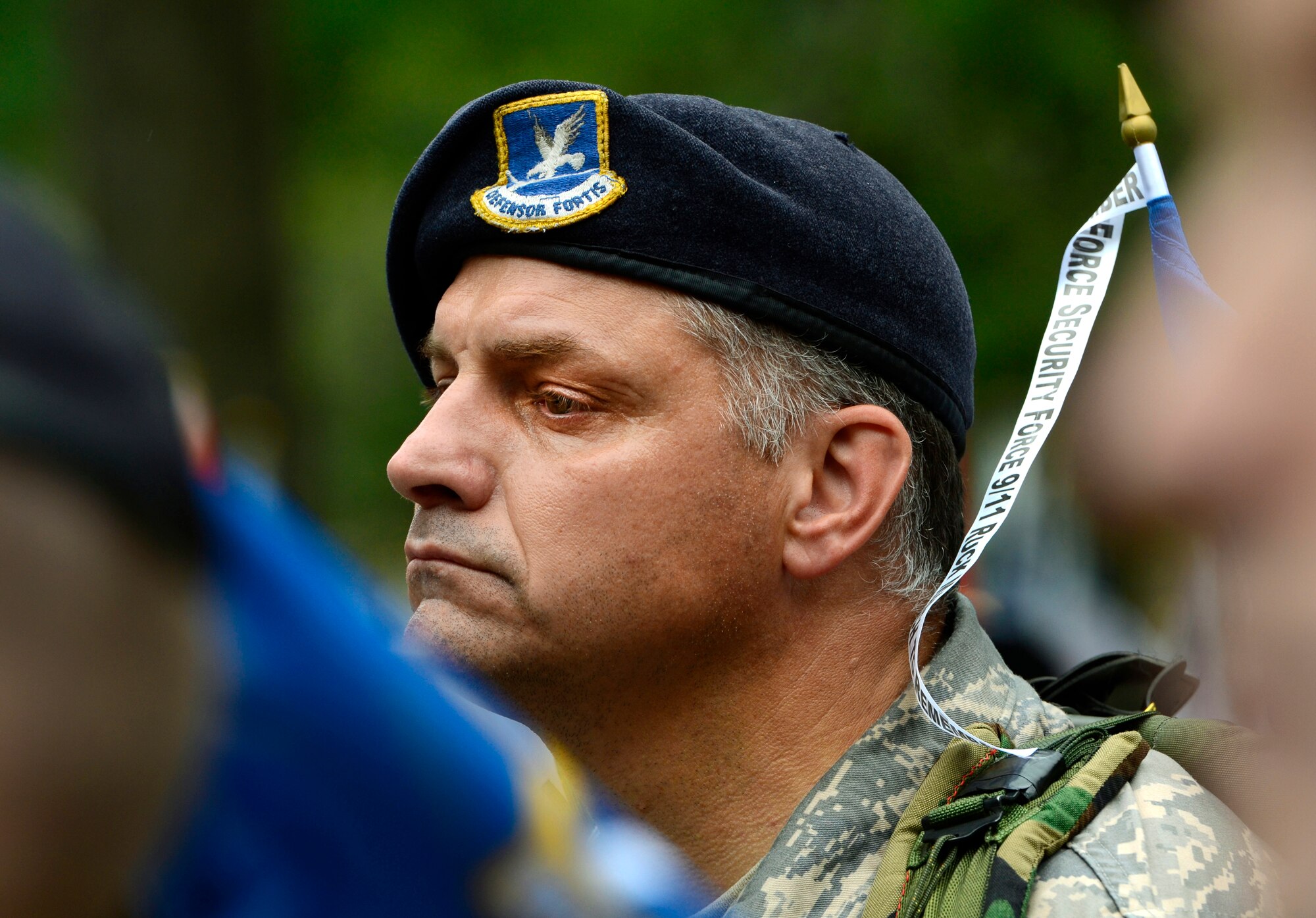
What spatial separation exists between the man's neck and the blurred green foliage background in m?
3.92

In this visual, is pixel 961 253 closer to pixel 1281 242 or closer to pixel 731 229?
pixel 731 229

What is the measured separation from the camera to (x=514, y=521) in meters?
2.44

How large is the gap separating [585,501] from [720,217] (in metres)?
0.56

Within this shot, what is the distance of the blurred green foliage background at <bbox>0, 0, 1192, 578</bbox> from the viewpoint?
675 cm

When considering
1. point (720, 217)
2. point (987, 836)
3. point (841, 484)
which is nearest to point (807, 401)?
point (841, 484)

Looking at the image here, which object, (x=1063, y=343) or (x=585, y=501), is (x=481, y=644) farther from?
(x=1063, y=343)

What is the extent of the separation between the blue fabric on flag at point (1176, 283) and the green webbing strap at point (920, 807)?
89 cm

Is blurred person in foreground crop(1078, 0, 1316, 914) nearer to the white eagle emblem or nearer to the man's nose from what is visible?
the man's nose

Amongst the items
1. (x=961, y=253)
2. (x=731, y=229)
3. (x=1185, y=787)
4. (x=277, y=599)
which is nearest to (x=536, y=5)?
(x=961, y=253)

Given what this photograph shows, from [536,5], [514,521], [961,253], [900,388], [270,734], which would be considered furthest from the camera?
[536,5]

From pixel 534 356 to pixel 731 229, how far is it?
1.37ft

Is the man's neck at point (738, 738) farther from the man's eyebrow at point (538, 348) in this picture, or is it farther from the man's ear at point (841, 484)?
the man's eyebrow at point (538, 348)

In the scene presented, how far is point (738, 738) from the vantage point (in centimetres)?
248

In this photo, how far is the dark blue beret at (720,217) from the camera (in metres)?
2.49
